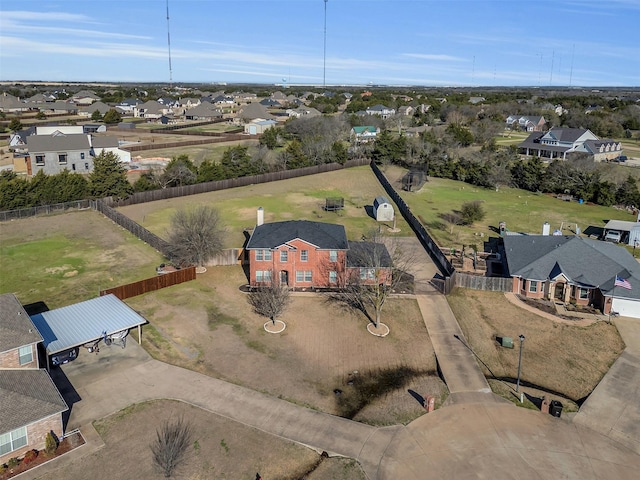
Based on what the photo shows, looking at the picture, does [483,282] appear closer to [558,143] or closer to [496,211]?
[496,211]

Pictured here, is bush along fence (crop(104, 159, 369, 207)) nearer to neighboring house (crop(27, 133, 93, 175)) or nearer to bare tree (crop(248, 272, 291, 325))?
neighboring house (crop(27, 133, 93, 175))

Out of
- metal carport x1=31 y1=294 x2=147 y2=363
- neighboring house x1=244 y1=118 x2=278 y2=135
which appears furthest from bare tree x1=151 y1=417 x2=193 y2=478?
neighboring house x1=244 y1=118 x2=278 y2=135

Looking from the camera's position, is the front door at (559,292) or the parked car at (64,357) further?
the front door at (559,292)

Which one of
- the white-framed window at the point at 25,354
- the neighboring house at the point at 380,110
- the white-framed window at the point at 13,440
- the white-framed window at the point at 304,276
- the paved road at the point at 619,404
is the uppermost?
the neighboring house at the point at 380,110

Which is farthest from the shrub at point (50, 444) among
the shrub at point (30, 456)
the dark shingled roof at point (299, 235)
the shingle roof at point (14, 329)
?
the dark shingled roof at point (299, 235)

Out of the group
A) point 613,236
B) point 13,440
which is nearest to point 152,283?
point 13,440

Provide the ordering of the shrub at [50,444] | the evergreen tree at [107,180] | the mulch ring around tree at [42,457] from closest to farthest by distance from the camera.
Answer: the mulch ring around tree at [42,457] → the shrub at [50,444] → the evergreen tree at [107,180]

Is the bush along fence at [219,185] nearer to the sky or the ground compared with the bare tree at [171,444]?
nearer to the sky

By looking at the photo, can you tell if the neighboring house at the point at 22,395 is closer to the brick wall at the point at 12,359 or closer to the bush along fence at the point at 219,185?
the brick wall at the point at 12,359
